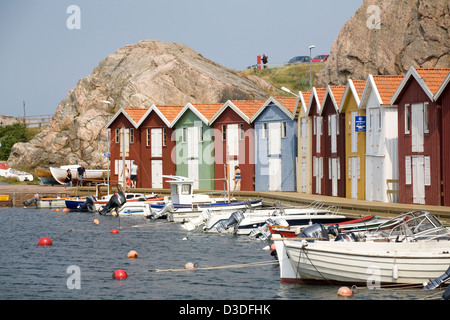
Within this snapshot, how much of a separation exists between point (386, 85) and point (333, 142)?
8977 mm

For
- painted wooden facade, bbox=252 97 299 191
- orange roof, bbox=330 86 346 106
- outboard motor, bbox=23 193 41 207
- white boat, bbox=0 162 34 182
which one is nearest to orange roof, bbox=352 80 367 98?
orange roof, bbox=330 86 346 106

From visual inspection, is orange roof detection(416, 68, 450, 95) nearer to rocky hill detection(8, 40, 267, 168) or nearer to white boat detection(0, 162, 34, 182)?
rocky hill detection(8, 40, 267, 168)

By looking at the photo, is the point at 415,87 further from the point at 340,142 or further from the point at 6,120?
the point at 6,120

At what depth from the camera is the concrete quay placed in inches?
1681

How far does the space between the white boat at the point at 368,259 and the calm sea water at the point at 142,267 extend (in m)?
0.45

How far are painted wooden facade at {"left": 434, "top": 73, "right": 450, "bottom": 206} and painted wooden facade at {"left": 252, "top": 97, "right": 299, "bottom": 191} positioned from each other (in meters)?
22.4

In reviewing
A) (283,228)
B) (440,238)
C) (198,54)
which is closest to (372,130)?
(283,228)

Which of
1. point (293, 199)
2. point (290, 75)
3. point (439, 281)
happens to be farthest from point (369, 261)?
point (290, 75)

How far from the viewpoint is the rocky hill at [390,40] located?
8162 cm

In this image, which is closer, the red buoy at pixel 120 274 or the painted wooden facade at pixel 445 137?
the red buoy at pixel 120 274

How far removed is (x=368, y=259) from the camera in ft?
88.8

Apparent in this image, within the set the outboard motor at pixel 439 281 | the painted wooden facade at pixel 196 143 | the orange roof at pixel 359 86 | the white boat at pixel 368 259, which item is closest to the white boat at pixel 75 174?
the painted wooden facade at pixel 196 143

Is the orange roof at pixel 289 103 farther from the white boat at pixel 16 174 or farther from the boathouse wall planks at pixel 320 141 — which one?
the white boat at pixel 16 174
